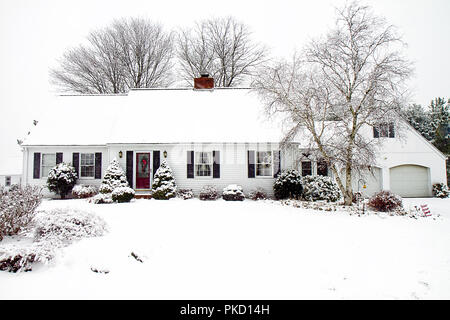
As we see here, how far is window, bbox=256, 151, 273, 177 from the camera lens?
1412cm

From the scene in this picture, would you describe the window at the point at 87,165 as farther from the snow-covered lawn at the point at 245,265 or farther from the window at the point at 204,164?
the snow-covered lawn at the point at 245,265

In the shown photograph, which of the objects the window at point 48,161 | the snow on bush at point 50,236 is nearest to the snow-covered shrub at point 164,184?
the window at point 48,161

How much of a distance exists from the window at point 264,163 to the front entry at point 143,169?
619 cm

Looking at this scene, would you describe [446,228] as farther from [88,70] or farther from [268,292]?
[88,70]

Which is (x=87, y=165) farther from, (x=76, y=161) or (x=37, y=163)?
(x=37, y=163)

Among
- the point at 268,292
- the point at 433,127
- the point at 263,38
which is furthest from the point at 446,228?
the point at 263,38

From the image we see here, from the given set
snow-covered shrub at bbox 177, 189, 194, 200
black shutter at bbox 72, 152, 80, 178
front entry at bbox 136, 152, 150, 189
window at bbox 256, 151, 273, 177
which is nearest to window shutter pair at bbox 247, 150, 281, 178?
window at bbox 256, 151, 273, 177

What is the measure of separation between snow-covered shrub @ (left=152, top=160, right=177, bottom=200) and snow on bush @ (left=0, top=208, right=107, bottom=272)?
7113 millimetres

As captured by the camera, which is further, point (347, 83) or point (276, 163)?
point (276, 163)

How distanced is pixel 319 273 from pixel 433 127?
2286 cm

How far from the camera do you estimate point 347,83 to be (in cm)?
1058

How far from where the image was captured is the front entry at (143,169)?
14.0 m

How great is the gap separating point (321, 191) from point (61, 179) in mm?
13745

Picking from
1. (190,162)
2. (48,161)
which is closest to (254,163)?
(190,162)
